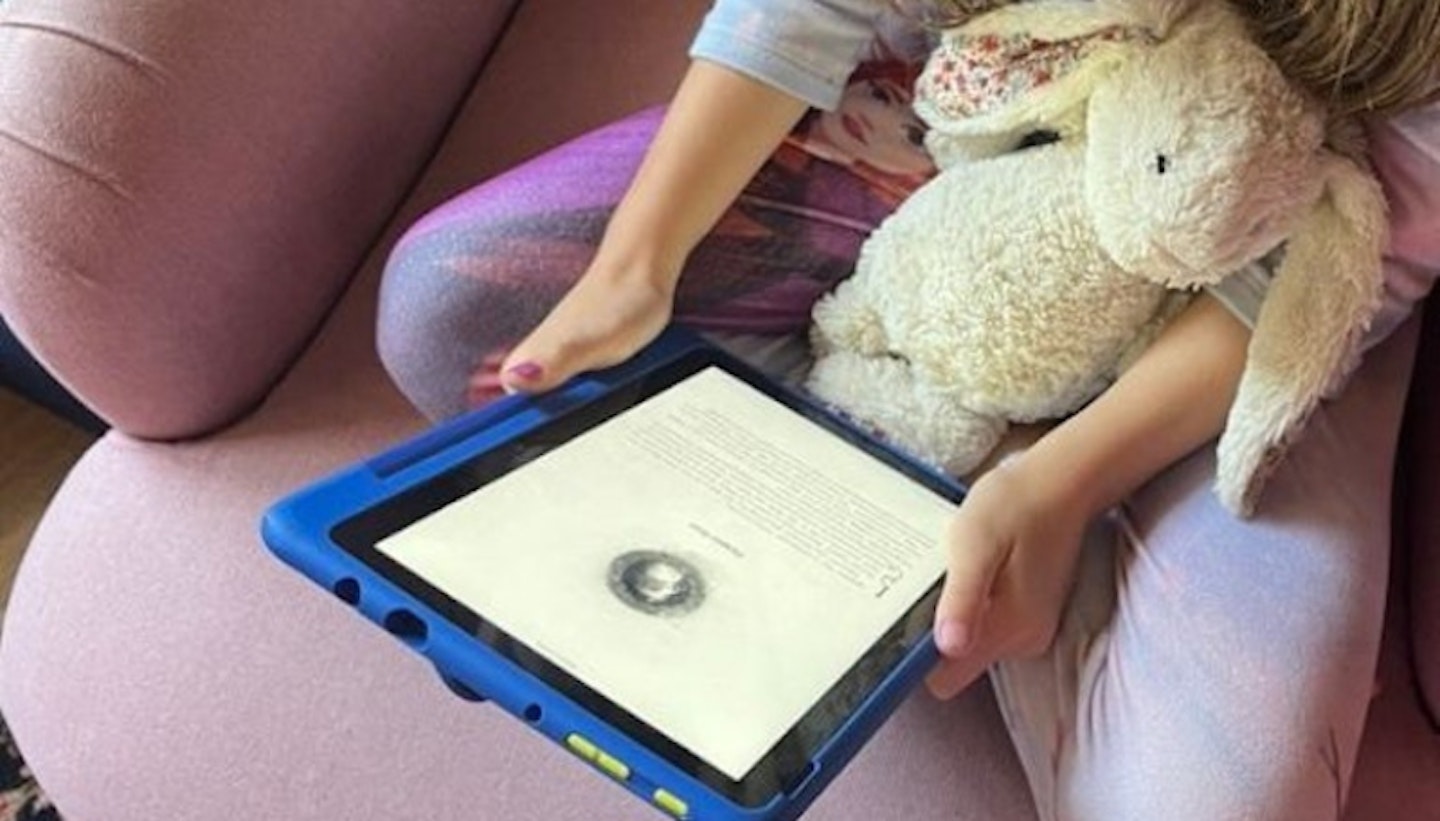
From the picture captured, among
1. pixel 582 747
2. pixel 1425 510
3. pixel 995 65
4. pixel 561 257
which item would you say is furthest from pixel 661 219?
pixel 1425 510

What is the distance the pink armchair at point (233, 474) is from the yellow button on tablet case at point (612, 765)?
13 centimetres

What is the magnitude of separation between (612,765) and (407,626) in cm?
9

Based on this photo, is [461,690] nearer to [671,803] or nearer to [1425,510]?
[671,803]

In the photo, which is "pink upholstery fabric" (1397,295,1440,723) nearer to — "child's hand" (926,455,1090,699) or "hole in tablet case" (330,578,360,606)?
"child's hand" (926,455,1090,699)

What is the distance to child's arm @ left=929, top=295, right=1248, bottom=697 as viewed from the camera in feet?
2.28

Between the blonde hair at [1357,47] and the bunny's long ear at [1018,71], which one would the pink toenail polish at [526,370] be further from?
the blonde hair at [1357,47]

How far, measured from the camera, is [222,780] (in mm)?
734

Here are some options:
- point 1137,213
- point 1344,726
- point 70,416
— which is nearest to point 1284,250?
point 1137,213

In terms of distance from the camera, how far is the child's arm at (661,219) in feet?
2.40

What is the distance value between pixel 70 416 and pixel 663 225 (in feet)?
1.90

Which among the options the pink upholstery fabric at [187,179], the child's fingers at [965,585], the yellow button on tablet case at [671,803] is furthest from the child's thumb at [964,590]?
the pink upholstery fabric at [187,179]

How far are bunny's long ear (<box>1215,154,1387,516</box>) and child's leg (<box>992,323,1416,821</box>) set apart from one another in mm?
29

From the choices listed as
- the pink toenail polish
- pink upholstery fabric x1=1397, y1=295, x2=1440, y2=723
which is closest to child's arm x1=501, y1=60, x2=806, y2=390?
the pink toenail polish

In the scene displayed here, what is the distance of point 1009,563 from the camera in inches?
27.5
